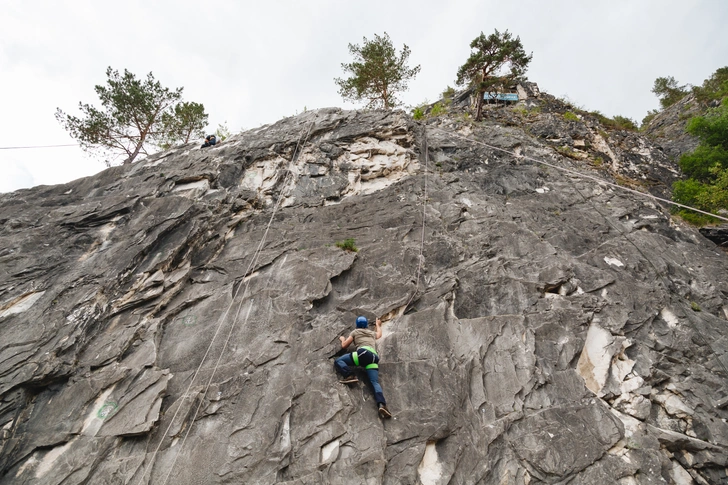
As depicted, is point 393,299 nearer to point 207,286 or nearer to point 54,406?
point 207,286

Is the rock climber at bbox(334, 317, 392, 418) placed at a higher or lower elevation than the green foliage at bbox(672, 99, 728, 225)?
lower

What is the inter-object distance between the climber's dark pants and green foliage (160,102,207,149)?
18.3 m

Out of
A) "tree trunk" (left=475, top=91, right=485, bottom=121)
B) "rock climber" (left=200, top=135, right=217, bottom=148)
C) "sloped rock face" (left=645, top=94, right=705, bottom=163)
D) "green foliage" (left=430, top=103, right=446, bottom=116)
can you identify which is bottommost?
"sloped rock face" (left=645, top=94, right=705, bottom=163)

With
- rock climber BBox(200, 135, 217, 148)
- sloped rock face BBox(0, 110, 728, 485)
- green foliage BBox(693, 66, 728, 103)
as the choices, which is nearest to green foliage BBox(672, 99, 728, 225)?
sloped rock face BBox(0, 110, 728, 485)

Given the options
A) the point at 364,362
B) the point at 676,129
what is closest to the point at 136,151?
the point at 364,362

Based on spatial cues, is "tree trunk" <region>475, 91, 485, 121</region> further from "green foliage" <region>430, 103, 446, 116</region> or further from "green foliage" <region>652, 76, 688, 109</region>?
"green foliage" <region>652, 76, 688, 109</region>

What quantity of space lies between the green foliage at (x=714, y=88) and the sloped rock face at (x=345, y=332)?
2010cm

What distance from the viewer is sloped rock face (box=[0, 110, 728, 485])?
5.97 meters

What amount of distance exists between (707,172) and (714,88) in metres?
16.9

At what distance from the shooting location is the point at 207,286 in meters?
8.65

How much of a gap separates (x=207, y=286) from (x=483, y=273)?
7.02 m

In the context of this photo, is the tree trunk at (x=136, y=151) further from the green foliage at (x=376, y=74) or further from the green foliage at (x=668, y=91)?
the green foliage at (x=668, y=91)

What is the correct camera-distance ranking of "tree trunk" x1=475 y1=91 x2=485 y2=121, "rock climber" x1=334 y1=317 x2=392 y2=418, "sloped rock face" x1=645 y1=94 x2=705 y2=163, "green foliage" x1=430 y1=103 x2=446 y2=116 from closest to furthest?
"rock climber" x1=334 y1=317 x2=392 y2=418 → "tree trunk" x1=475 y1=91 x2=485 y2=121 → "sloped rock face" x1=645 y1=94 x2=705 y2=163 → "green foliage" x1=430 y1=103 x2=446 y2=116

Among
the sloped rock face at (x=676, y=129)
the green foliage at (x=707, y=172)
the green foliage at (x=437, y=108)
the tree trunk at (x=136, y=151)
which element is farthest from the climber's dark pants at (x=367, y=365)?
the sloped rock face at (x=676, y=129)
